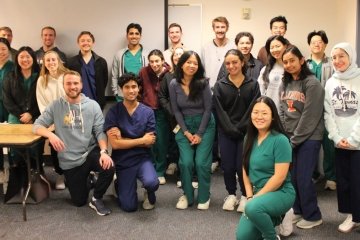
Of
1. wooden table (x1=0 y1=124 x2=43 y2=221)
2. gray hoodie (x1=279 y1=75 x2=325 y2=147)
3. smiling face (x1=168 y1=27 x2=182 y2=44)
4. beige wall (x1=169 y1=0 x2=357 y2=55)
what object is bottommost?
wooden table (x1=0 y1=124 x2=43 y2=221)

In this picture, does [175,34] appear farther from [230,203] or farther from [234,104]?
[230,203]

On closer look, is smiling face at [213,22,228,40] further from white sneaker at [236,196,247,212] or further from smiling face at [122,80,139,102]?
white sneaker at [236,196,247,212]

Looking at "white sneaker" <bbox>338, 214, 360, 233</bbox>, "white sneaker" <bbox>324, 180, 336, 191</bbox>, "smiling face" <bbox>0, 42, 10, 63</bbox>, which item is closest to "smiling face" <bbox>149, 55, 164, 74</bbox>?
"smiling face" <bbox>0, 42, 10, 63</bbox>

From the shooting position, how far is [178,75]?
138 inches

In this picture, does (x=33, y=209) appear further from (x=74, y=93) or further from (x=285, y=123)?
(x=285, y=123)

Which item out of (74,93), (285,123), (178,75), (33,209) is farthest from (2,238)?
(285,123)

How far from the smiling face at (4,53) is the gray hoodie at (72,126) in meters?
1.02

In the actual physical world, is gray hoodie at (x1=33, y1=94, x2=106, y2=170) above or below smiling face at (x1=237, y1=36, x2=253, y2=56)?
below

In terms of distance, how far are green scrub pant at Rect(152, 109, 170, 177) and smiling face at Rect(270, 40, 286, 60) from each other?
1.24m

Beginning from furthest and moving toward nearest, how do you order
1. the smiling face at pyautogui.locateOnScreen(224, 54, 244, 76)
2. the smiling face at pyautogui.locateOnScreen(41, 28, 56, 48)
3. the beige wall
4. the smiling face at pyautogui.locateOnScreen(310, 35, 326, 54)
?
1. the beige wall
2. the smiling face at pyautogui.locateOnScreen(41, 28, 56, 48)
3. the smiling face at pyautogui.locateOnScreen(310, 35, 326, 54)
4. the smiling face at pyautogui.locateOnScreen(224, 54, 244, 76)

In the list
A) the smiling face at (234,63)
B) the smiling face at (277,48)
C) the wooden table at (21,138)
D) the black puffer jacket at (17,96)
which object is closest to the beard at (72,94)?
the wooden table at (21,138)

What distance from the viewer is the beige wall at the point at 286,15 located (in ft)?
16.0

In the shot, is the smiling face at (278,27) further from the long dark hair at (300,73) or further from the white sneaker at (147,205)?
the white sneaker at (147,205)

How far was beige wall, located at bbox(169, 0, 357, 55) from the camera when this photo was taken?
4.88 metres
